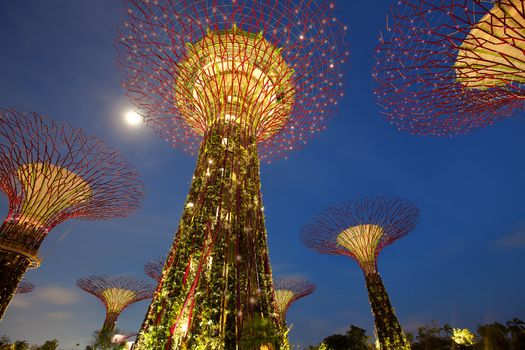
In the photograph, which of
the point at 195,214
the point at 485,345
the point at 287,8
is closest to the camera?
the point at 195,214

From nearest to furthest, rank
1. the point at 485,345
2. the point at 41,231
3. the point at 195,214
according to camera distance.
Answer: the point at 195,214 < the point at 41,231 < the point at 485,345

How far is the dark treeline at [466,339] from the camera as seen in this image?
15.0 meters

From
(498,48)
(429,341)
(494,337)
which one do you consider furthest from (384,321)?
(429,341)

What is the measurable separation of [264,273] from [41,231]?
878 cm

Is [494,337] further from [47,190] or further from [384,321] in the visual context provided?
[47,190]

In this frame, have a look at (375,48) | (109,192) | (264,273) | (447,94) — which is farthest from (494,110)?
(109,192)

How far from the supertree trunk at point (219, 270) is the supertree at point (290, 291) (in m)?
17.0

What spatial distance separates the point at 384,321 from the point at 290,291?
442 inches

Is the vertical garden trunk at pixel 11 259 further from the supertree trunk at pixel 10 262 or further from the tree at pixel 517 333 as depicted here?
the tree at pixel 517 333

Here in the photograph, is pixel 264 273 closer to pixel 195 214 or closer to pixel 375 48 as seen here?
pixel 195 214

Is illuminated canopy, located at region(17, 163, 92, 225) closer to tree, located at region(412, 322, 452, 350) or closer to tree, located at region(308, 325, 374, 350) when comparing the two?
tree, located at region(308, 325, 374, 350)

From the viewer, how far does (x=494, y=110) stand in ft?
20.8

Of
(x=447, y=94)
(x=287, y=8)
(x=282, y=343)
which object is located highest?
(x=287, y=8)

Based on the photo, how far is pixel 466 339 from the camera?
618 inches
